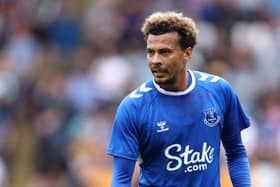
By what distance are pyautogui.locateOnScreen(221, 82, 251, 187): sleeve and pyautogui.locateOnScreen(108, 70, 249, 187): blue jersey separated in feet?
0.29

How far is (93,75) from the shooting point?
47.5ft

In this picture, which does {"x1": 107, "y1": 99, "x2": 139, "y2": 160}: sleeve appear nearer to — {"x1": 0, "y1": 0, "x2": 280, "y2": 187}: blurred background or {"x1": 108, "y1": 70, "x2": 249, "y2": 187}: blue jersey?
{"x1": 108, "y1": 70, "x2": 249, "y2": 187}: blue jersey

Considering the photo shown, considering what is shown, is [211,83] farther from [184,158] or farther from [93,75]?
[93,75]

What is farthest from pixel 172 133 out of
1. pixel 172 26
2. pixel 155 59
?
pixel 172 26

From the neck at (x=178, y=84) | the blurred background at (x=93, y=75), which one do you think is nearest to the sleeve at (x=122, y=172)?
the neck at (x=178, y=84)

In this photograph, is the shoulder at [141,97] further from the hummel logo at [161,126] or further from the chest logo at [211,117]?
the chest logo at [211,117]

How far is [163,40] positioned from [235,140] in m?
1.02

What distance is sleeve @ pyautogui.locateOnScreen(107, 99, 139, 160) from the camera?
24.1 feet

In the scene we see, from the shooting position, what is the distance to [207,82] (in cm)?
771

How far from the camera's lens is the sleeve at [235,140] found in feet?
25.4

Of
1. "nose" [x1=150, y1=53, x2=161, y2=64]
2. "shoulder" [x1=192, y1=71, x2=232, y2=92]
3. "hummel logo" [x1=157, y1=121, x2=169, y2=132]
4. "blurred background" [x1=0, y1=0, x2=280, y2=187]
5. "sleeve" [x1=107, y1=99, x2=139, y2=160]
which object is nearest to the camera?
"nose" [x1=150, y1=53, x2=161, y2=64]

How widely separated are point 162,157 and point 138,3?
8.27 m

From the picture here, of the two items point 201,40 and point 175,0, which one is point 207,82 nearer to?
point 201,40

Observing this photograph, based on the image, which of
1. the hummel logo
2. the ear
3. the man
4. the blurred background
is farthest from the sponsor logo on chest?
the blurred background
